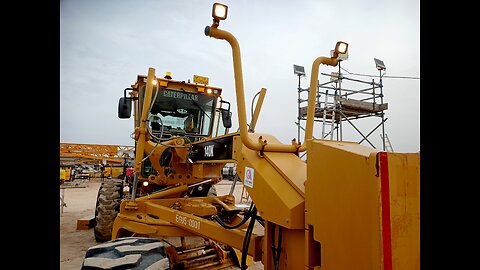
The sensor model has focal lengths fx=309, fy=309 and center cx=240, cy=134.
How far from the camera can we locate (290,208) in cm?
203

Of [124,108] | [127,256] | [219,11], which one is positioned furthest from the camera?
[124,108]

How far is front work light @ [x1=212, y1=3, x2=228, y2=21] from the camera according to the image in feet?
7.80

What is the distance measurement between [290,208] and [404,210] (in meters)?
0.71

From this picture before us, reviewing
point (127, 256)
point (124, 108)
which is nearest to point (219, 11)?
point (127, 256)

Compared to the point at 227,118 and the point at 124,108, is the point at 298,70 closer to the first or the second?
the point at 227,118

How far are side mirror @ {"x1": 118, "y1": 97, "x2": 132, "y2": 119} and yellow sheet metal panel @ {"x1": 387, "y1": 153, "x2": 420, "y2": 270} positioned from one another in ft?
13.5

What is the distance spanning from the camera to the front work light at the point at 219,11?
7.80 ft

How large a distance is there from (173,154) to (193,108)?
168 cm

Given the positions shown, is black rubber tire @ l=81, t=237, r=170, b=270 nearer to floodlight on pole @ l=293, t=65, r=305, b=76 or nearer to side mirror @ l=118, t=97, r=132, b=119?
side mirror @ l=118, t=97, r=132, b=119

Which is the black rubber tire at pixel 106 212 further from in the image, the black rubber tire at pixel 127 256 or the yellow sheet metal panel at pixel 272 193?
the yellow sheet metal panel at pixel 272 193

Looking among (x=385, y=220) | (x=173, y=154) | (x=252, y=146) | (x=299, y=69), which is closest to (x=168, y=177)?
(x=173, y=154)

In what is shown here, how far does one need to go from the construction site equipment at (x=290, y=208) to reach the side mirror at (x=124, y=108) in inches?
0.6

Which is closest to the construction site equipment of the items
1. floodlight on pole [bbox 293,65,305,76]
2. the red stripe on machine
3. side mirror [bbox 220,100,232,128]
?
the red stripe on machine

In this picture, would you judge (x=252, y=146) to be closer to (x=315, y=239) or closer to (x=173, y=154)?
(x=315, y=239)
